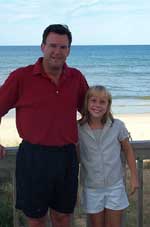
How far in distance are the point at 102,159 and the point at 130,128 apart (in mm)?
12412

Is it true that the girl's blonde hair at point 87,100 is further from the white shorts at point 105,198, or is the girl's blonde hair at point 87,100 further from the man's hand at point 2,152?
the man's hand at point 2,152

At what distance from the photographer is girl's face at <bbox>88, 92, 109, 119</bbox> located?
131 inches

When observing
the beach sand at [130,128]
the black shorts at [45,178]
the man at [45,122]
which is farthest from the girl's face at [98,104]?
the beach sand at [130,128]

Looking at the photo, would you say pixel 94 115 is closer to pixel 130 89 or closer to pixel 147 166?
pixel 147 166

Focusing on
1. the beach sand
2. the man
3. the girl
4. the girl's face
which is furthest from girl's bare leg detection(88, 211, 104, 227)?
the beach sand

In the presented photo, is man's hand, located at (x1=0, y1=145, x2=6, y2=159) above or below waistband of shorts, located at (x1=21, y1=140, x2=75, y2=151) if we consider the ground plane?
below

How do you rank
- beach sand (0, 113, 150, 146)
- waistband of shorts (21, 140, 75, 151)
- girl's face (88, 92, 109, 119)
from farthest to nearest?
beach sand (0, 113, 150, 146) < girl's face (88, 92, 109, 119) < waistband of shorts (21, 140, 75, 151)

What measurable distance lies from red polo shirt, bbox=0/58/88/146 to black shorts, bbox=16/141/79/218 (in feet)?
0.22

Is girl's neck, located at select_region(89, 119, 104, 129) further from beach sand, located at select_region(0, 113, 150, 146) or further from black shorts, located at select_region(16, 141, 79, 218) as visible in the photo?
beach sand, located at select_region(0, 113, 150, 146)

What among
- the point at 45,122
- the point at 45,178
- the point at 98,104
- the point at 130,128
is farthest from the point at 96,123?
the point at 130,128

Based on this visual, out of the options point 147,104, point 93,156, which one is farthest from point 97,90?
point 147,104

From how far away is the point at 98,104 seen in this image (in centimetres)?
334

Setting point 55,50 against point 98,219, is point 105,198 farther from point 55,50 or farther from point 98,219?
point 55,50

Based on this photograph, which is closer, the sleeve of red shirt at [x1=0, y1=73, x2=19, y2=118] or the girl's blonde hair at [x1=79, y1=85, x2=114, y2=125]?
the sleeve of red shirt at [x1=0, y1=73, x2=19, y2=118]
